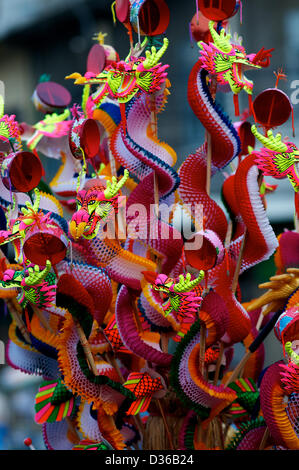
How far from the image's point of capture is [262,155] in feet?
2.65

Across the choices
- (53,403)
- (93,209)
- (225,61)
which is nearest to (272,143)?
(225,61)

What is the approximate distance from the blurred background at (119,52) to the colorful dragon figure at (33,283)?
1.20 m

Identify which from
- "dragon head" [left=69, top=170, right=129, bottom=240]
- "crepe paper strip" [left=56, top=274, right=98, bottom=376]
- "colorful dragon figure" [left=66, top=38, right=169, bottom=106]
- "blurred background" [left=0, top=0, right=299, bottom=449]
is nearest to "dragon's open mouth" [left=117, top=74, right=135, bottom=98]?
"colorful dragon figure" [left=66, top=38, right=169, bottom=106]

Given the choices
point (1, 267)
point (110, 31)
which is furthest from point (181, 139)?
point (1, 267)

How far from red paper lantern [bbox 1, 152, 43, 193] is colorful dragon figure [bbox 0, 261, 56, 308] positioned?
100 mm

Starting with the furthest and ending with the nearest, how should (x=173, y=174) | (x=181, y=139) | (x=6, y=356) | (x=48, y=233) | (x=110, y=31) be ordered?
(x=110, y=31) < (x=181, y=139) < (x=6, y=356) < (x=173, y=174) < (x=48, y=233)

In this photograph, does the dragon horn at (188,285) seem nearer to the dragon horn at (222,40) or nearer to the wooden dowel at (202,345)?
the wooden dowel at (202,345)

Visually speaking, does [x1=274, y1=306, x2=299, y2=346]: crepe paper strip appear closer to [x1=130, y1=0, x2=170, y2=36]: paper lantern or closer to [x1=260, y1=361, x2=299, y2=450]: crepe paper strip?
[x1=260, y1=361, x2=299, y2=450]: crepe paper strip

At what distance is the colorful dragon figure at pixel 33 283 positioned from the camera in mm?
750

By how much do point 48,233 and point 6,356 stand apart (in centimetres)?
31

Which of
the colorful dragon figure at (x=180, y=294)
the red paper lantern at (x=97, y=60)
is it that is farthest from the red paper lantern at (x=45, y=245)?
the red paper lantern at (x=97, y=60)

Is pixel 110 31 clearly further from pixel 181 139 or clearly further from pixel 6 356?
pixel 6 356

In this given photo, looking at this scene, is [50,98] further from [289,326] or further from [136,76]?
[289,326]
